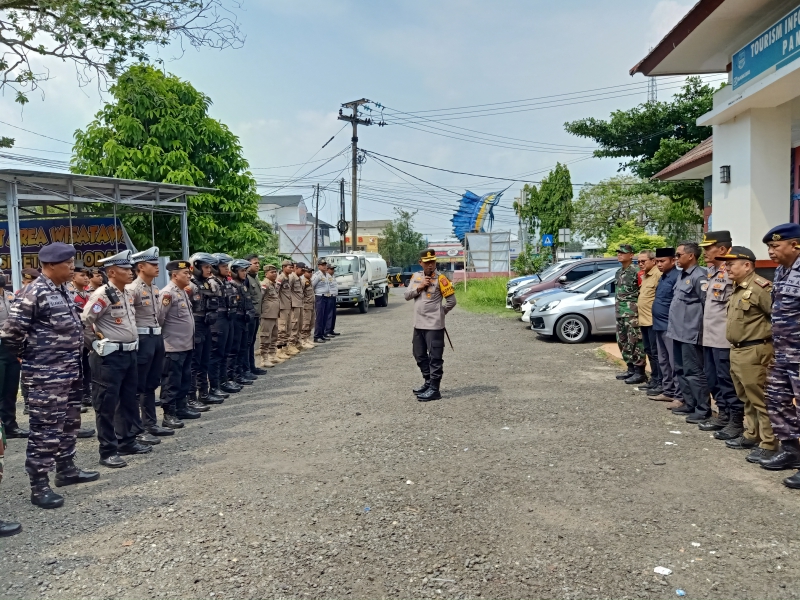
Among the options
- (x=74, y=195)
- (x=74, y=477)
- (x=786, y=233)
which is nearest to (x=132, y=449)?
(x=74, y=477)

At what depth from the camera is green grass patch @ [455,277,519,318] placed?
20.5 meters

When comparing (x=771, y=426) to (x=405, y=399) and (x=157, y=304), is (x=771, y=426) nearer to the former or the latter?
(x=405, y=399)

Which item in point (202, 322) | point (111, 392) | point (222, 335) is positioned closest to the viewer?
point (111, 392)

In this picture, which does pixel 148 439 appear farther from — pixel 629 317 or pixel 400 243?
pixel 400 243

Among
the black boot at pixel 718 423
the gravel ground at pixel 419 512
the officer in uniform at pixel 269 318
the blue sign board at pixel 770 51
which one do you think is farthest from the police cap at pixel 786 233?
the officer in uniform at pixel 269 318

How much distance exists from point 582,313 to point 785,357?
774 cm

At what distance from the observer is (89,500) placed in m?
4.64

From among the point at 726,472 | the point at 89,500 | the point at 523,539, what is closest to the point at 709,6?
the point at 726,472

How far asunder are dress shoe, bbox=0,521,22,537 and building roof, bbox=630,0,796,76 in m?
8.59

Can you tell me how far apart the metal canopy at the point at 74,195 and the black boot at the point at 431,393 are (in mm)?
8208

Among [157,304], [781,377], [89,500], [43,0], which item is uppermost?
[43,0]

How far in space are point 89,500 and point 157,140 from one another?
606 inches

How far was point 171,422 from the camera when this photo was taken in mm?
6770

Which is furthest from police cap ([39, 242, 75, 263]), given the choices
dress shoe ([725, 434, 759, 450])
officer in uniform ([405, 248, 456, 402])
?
dress shoe ([725, 434, 759, 450])
